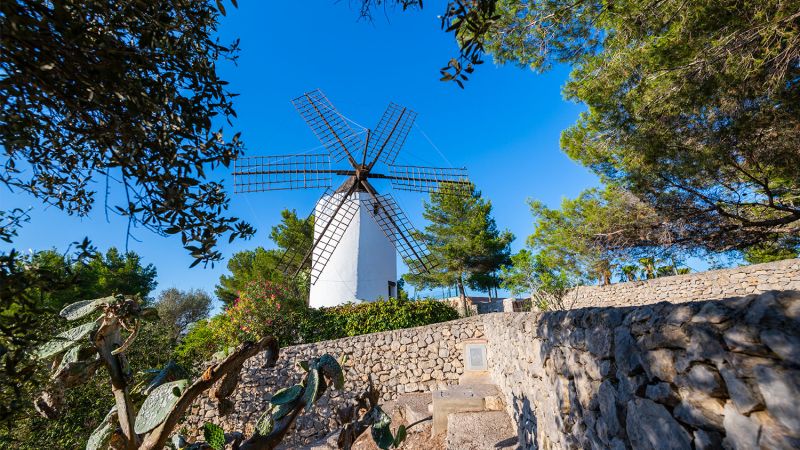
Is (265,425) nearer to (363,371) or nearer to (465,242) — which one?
(363,371)

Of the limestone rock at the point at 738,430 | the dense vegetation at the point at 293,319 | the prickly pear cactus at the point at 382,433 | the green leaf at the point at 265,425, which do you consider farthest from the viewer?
the dense vegetation at the point at 293,319

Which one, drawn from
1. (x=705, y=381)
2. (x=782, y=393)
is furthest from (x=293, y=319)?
(x=782, y=393)

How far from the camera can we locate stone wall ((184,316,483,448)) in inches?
306

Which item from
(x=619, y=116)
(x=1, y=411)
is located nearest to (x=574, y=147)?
(x=619, y=116)

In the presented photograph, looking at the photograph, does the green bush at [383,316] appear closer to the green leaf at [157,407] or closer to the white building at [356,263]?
the white building at [356,263]

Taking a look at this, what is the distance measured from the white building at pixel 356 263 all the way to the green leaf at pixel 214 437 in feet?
36.6

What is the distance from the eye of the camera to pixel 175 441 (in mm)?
2090

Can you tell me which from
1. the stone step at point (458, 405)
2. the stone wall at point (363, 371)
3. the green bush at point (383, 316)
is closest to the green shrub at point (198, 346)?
the stone wall at point (363, 371)

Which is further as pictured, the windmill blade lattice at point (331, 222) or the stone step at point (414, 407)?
the windmill blade lattice at point (331, 222)

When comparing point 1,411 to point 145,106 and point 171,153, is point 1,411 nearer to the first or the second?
point 171,153

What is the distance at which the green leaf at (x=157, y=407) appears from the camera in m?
1.59

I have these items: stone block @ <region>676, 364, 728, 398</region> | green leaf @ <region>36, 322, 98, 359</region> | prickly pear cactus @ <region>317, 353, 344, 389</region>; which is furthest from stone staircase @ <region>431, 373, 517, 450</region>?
green leaf @ <region>36, 322, 98, 359</region>

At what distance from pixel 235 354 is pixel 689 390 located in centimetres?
189

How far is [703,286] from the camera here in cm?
1020
